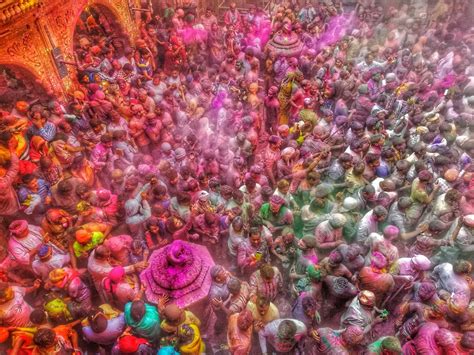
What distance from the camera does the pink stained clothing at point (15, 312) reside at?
3945 millimetres

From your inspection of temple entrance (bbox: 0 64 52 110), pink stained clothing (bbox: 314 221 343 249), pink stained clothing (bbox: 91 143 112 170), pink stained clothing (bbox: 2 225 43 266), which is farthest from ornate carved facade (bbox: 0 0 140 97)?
pink stained clothing (bbox: 314 221 343 249)

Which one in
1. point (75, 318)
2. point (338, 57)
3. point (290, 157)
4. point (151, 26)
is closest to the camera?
point (75, 318)

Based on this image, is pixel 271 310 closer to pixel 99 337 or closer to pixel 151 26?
pixel 99 337

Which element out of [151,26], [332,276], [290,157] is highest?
[151,26]

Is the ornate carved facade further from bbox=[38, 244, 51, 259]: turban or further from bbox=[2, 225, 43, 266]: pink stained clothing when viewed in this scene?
bbox=[38, 244, 51, 259]: turban

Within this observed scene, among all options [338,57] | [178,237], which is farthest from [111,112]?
[338,57]

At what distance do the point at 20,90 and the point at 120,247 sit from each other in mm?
5811

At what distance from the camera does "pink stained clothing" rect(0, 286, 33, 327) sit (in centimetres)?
395

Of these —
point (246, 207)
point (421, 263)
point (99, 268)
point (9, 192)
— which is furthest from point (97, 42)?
point (421, 263)

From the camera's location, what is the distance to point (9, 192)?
5.41 meters

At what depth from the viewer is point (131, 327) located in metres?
3.99

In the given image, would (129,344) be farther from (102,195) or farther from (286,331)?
(102,195)

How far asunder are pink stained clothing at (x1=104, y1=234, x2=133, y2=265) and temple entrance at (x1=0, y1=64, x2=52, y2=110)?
445 cm

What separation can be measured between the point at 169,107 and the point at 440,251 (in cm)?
610
